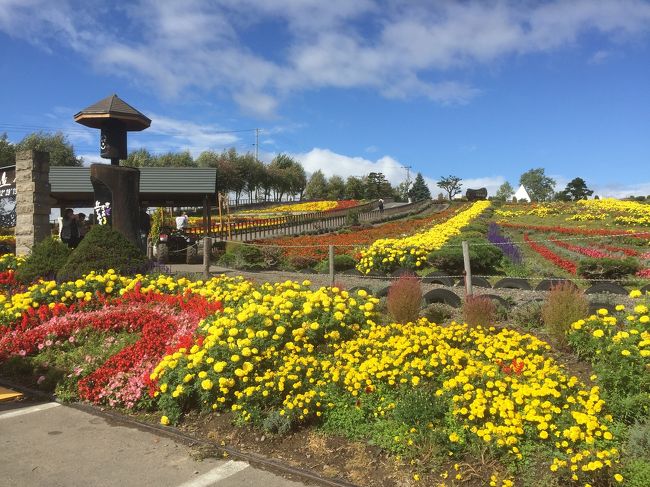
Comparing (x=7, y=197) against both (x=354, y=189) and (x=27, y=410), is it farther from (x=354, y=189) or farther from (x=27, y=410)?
(x=354, y=189)

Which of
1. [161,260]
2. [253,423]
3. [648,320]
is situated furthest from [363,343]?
[161,260]

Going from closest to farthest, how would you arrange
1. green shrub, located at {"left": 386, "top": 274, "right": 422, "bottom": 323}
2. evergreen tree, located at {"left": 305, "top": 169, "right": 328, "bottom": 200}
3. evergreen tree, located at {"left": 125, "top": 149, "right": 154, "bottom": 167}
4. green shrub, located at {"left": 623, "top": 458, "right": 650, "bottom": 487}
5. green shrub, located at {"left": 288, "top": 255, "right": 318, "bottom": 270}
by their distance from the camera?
green shrub, located at {"left": 623, "top": 458, "right": 650, "bottom": 487}
green shrub, located at {"left": 386, "top": 274, "right": 422, "bottom": 323}
green shrub, located at {"left": 288, "top": 255, "right": 318, "bottom": 270}
evergreen tree, located at {"left": 125, "top": 149, "right": 154, "bottom": 167}
evergreen tree, located at {"left": 305, "top": 169, "right": 328, "bottom": 200}

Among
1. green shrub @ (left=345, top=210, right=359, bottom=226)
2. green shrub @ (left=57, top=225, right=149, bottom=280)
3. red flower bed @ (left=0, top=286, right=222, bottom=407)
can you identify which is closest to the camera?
red flower bed @ (left=0, top=286, right=222, bottom=407)

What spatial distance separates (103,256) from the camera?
29.8 feet

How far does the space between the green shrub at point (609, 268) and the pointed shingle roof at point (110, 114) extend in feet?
33.2

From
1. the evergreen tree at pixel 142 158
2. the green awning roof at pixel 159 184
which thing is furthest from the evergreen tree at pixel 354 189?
the green awning roof at pixel 159 184

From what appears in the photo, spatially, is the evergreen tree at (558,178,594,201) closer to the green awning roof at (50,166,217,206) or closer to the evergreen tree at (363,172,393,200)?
the evergreen tree at (363,172,393,200)

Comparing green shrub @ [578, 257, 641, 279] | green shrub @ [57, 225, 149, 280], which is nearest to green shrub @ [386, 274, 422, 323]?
green shrub @ [57, 225, 149, 280]

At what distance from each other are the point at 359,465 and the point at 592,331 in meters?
2.49

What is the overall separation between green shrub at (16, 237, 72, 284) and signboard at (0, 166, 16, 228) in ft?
11.9

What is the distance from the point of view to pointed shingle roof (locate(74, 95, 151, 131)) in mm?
11086

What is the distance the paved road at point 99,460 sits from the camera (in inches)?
138

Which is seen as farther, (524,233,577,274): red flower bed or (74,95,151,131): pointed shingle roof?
(524,233,577,274): red flower bed

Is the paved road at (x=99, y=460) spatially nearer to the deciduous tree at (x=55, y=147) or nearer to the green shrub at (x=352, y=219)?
the green shrub at (x=352, y=219)
